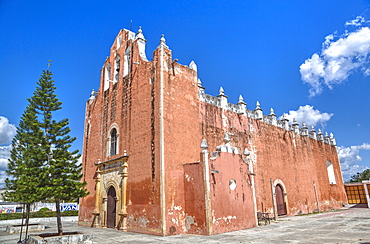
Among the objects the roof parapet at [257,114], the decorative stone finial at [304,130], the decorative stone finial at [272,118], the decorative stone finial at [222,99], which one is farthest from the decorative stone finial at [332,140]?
the decorative stone finial at [222,99]

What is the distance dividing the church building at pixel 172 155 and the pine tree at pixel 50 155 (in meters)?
3.25

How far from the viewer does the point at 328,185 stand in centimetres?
2570

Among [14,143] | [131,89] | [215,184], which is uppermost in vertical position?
[131,89]

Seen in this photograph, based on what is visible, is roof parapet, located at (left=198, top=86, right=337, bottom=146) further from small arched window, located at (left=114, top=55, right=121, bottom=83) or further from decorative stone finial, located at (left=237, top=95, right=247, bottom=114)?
small arched window, located at (left=114, top=55, right=121, bottom=83)

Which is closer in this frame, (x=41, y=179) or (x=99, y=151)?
(x=41, y=179)

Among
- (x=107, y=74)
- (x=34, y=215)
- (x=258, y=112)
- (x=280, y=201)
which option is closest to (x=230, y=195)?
(x=280, y=201)

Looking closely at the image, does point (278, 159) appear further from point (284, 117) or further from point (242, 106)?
point (242, 106)

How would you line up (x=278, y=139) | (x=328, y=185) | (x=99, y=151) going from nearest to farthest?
(x=99, y=151) → (x=278, y=139) → (x=328, y=185)

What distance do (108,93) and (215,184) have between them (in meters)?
9.86

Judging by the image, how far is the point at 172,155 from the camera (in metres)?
12.2

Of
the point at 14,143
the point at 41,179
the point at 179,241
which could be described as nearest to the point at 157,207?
the point at 179,241

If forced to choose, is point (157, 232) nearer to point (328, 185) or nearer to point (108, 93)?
point (108, 93)

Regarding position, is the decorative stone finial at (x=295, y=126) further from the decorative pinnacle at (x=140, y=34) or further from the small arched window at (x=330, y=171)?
the decorative pinnacle at (x=140, y=34)

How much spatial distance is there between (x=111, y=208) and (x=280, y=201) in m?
11.9
